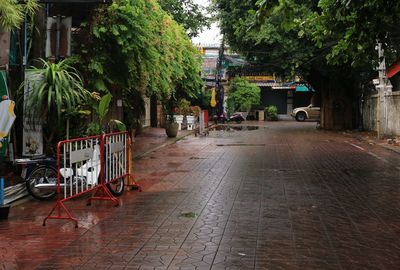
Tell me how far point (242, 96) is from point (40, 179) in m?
39.4

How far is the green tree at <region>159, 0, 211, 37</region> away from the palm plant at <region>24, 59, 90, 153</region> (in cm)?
2525

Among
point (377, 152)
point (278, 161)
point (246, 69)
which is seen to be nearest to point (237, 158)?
point (278, 161)

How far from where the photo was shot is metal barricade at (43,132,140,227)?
25.5 feet

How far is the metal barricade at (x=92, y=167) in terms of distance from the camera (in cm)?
778

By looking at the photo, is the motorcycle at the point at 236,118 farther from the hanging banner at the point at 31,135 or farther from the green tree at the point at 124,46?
the hanging banner at the point at 31,135

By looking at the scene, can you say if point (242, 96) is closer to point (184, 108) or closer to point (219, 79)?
point (219, 79)

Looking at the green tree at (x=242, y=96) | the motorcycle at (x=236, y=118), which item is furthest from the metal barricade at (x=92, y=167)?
the green tree at (x=242, y=96)

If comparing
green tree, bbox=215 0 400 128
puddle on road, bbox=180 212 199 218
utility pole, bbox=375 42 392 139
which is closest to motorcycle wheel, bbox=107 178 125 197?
puddle on road, bbox=180 212 199 218

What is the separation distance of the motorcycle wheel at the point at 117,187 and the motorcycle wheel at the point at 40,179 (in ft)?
3.31

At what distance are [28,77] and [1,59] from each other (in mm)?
731

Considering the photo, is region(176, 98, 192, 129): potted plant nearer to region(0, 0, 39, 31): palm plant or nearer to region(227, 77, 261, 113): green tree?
region(227, 77, 261, 113): green tree

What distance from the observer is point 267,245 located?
6023 millimetres

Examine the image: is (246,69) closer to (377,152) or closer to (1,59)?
(377,152)

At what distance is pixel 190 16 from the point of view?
3575 centimetres
